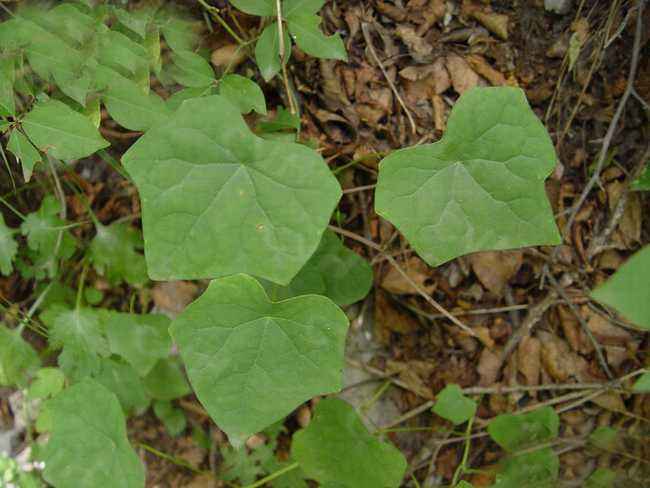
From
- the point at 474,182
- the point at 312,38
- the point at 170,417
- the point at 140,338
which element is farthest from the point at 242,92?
the point at 170,417

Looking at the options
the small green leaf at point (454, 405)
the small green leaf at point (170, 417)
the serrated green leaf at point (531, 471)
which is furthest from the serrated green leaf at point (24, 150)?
the serrated green leaf at point (531, 471)

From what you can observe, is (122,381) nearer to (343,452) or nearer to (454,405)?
(343,452)

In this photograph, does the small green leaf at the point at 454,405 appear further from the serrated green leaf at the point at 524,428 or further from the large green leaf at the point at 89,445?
the large green leaf at the point at 89,445

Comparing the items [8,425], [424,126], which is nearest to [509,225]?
[424,126]

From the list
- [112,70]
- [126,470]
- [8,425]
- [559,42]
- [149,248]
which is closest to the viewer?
[149,248]

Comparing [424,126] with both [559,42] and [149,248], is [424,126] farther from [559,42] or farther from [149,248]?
[149,248]

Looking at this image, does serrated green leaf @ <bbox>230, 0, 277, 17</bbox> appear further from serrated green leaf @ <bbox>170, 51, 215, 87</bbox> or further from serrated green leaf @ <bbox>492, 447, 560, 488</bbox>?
serrated green leaf @ <bbox>492, 447, 560, 488</bbox>
